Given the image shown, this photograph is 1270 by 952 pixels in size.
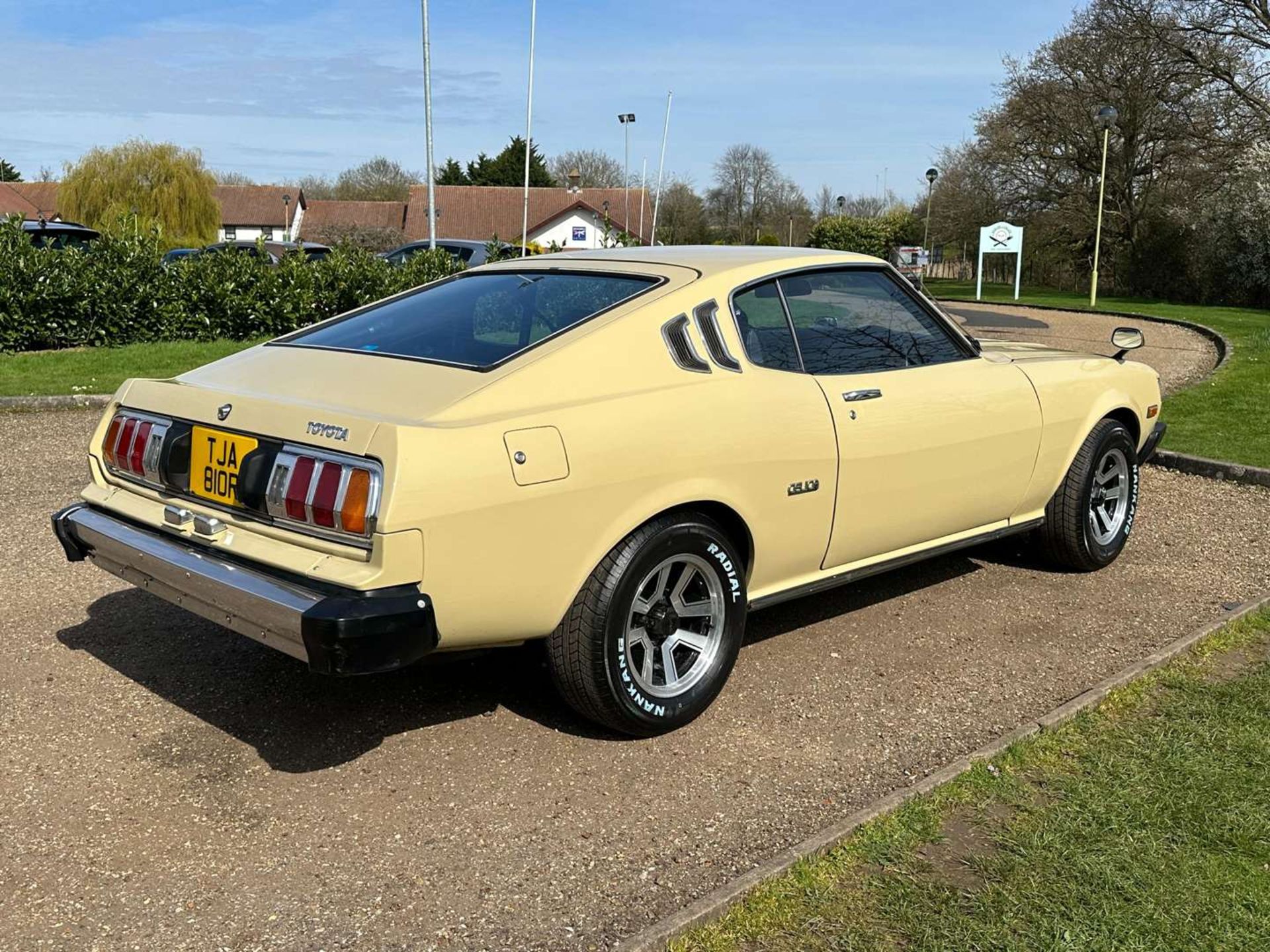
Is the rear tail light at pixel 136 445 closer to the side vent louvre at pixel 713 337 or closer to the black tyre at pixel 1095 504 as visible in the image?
the side vent louvre at pixel 713 337

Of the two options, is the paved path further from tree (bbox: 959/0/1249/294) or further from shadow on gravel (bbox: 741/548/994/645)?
tree (bbox: 959/0/1249/294)

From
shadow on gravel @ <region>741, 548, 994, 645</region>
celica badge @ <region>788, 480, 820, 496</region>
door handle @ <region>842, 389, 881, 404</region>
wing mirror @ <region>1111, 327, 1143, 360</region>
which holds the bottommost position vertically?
shadow on gravel @ <region>741, 548, 994, 645</region>

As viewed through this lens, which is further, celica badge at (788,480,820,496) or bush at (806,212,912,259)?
bush at (806,212,912,259)

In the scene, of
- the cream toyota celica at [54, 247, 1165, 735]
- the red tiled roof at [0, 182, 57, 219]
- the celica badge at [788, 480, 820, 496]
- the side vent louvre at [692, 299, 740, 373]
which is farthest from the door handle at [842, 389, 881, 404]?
the red tiled roof at [0, 182, 57, 219]

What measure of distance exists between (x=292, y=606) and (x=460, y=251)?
1594 centimetres

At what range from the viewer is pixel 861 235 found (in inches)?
1882

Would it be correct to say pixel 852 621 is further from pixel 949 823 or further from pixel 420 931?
pixel 420 931

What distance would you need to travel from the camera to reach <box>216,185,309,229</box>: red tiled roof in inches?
3113

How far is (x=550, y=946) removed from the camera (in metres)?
2.61

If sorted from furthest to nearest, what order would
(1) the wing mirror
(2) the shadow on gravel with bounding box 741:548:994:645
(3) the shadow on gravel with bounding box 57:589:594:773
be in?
(1) the wing mirror
(2) the shadow on gravel with bounding box 741:548:994:645
(3) the shadow on gravel with bounding box 57:589:594:773

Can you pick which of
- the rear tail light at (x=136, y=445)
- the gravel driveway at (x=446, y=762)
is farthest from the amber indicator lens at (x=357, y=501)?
the rear tail light at (x=136, y=445)

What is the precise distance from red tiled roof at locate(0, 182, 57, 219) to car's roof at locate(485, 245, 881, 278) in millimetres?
70817

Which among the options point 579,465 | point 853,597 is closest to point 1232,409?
point 853,597

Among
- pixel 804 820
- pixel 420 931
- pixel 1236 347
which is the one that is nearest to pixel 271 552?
pixel 420 931
